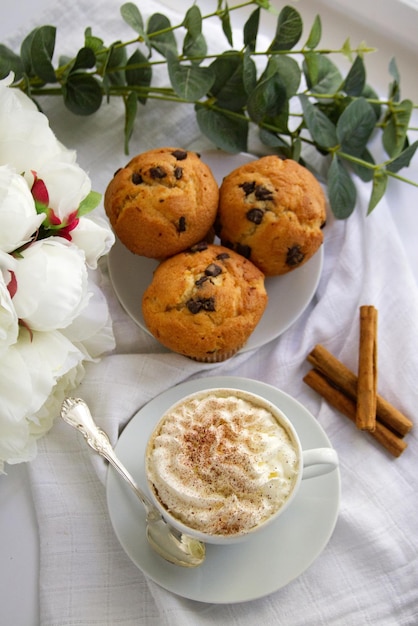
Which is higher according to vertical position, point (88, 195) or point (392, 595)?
point (88, 195)

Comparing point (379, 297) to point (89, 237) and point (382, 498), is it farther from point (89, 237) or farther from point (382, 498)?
point (89, 237)

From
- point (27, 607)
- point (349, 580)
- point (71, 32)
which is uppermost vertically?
point (71, 32)

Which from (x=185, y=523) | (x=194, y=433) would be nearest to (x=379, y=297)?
(x=194, y=433)

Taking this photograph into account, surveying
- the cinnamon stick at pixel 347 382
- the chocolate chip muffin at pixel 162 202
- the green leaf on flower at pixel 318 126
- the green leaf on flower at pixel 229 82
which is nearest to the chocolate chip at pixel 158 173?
the chocolate chip muffin at pixel 162 202

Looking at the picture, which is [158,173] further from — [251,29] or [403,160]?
[403,160]

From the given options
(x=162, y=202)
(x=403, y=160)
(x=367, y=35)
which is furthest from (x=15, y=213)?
(x=367, y=35)

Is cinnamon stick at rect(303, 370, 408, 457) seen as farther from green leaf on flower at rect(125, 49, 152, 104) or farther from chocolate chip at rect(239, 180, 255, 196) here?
green leaf on flower at rect(125, 49, 152, 104)
